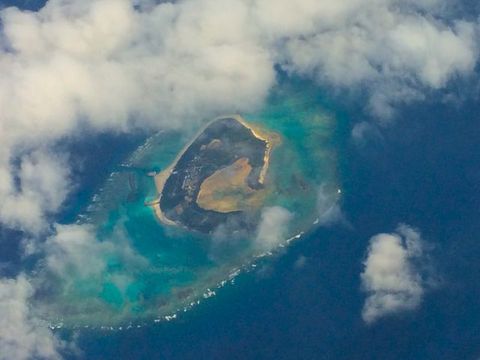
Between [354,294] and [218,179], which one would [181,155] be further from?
[354,294]

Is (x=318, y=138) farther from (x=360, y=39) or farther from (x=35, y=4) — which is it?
(x=35, y=4)

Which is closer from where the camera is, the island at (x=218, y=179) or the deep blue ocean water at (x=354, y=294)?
the deep blue ocean water at (x=354, y=294)

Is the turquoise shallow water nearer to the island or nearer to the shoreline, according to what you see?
the shoreline

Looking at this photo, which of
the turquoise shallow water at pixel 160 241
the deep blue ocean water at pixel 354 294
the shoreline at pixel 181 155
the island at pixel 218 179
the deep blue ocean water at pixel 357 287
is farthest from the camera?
the shoreline at pixel 181 155

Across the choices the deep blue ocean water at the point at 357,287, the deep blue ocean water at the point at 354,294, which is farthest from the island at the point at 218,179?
the deep blue ocean water at the point at 354,294

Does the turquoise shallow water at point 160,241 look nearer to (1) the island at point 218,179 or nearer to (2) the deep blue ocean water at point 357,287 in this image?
(1) the island at point 218,179

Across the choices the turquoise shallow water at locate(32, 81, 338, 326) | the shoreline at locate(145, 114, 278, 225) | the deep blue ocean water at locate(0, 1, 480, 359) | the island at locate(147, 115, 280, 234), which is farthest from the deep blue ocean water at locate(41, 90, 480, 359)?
the shoreline at locate(145, 114, 278, 225)

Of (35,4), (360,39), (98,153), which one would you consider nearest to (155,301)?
(98,153)
